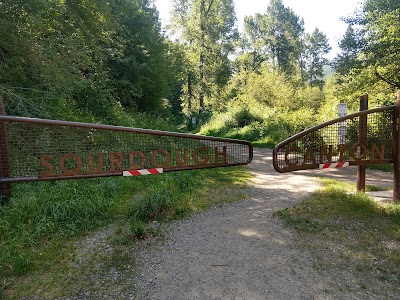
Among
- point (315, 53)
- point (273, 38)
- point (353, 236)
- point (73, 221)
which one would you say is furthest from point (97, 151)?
point (315, 53)

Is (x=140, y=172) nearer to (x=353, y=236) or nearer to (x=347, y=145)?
(x=353, y=236)

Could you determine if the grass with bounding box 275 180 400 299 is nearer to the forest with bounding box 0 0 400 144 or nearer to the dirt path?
the dirt path

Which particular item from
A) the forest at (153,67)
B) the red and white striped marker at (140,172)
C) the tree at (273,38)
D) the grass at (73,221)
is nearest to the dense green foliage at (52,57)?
the forest at (153,67)

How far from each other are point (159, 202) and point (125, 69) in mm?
12152

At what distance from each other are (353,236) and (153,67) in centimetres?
1515

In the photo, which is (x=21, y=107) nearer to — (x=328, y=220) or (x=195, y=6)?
(x=328, y=220)

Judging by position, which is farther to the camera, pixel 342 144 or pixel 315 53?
pixel 315 53

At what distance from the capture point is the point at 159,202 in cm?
465

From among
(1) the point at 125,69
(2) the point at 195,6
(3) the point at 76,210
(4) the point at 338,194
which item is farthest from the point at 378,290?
(2) the point at 195,6

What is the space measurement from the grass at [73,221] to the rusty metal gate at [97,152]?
626 millimetres

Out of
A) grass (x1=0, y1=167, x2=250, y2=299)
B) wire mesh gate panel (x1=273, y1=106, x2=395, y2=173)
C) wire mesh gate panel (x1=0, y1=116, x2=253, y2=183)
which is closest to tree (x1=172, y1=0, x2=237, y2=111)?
grass (x1=0, y1=167, x2=250, y2=299)

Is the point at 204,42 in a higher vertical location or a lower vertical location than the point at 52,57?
higher

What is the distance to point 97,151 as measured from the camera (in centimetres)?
387

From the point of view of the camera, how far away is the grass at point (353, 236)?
2873mm
